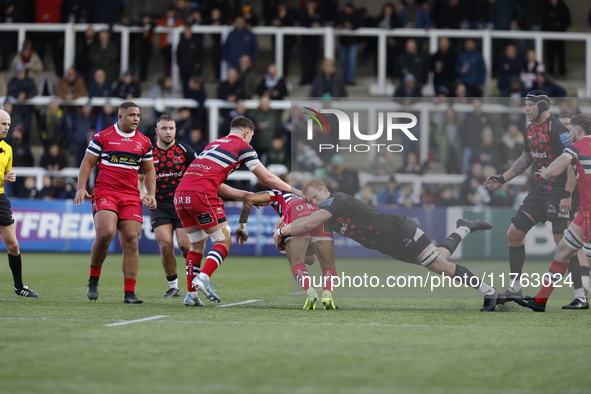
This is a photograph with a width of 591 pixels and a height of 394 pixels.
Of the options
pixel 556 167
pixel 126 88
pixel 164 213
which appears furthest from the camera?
pixel 126 88

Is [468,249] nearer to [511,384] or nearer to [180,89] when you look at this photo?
[511,384]

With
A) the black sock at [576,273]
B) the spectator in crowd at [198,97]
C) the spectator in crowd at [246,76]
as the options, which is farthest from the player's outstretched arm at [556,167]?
the spectator in crowd at [198,97]

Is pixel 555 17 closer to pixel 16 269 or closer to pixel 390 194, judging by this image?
pixel 390 194

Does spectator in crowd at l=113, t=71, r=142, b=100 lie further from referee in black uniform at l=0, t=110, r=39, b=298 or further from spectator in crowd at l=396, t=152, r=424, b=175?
spectator in crowd at l=396, t=152, r=424, b=175

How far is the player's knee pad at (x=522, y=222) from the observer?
9.74 metres

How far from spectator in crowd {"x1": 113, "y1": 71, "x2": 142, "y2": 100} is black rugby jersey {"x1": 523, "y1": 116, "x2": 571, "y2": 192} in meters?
14.0

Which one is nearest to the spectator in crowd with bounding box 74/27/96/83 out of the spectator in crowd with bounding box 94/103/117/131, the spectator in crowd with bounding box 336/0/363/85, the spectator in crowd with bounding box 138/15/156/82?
the spectator in crowd with bounding box 138/15/156/82

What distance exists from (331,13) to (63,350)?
61.8ft

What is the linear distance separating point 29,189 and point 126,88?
3304 millimetres

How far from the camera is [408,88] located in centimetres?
2070

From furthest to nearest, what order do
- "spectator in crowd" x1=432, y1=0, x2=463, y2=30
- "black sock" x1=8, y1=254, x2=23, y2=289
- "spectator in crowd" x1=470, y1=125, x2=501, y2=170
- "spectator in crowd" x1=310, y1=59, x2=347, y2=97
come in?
"spectator in crowd" x1=432, y1=0, x2=463, y2=30 < "spectator in crowd" x1=310, y1=59, x2=347, y2=97 < "black sock" x1=8, y1=254, x2=23, y2=289 < "spectator in crowd" x1=470, y1=125, x2=501, y2=170

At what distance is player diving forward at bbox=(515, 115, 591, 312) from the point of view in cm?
934

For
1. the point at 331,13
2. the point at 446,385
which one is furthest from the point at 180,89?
the point at 446,385

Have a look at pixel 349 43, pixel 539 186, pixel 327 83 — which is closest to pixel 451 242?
pixel 539 186
